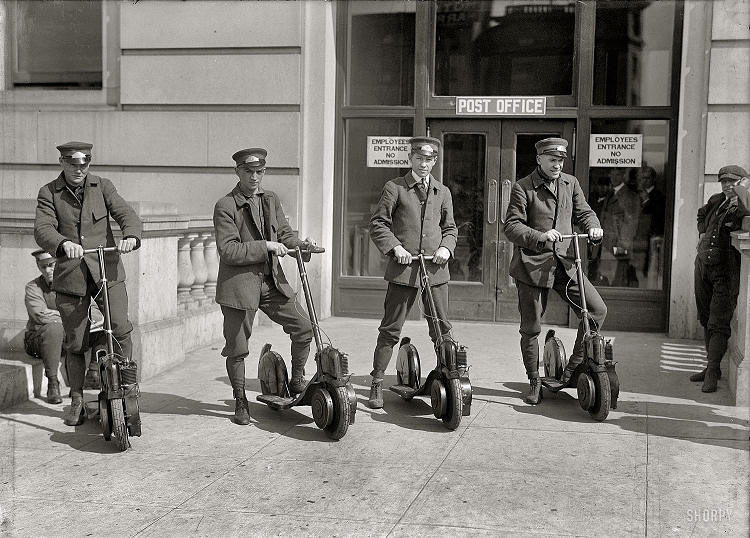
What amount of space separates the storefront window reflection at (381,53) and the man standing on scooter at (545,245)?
13.5 ft

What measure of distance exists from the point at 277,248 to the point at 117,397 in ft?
4.82

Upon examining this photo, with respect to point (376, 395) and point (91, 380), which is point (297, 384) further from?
point (91, 380)

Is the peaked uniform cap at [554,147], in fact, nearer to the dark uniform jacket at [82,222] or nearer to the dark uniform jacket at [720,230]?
the dark uniform jacket at [720,230]

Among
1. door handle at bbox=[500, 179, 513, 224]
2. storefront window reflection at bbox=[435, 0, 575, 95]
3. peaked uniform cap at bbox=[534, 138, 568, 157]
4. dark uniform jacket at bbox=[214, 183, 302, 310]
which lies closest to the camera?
dark uniform jacket at bbox=[214, 183, 302, 310]

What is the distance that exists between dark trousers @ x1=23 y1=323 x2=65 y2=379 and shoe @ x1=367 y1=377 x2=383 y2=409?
2.50 m

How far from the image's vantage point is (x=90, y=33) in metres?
11.7

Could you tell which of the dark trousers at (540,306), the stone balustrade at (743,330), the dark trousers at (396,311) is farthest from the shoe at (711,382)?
the dark trousers at (396,311)

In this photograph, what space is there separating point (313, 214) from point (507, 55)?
114 inches

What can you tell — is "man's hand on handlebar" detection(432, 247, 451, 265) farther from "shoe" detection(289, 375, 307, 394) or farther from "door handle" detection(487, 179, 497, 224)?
"door handle" detection(487, 179, 497, 224)

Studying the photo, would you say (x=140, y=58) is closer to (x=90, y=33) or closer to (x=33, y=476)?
(x=90, y=33)

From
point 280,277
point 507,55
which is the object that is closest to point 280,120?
point 507,55

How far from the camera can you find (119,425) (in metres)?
6.13

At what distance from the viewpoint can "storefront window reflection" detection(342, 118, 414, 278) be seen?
1132 centimetres

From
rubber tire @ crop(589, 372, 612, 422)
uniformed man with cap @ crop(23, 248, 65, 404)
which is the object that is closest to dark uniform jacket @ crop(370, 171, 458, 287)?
rubber tire @ crop(589, 372, 612, 422)
